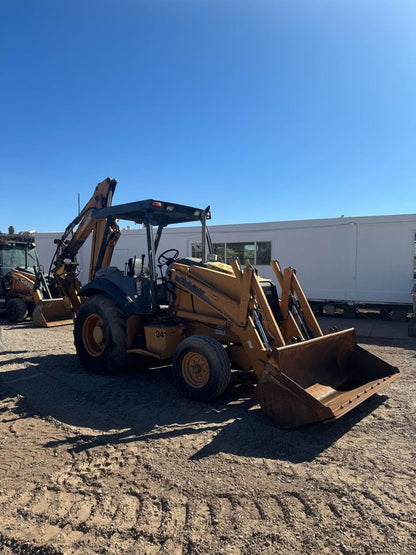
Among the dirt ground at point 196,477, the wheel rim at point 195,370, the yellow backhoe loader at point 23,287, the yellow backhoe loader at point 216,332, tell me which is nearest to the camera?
the dirt ground at point 196,477

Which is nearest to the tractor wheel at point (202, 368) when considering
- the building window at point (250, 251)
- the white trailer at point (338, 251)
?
the building window at point (250, 251)

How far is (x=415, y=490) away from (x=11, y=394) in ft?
15.3

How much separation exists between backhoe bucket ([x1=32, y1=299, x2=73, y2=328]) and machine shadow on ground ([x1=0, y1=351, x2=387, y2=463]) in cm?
472

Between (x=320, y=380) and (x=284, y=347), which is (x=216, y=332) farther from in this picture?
(x=320, y=380)

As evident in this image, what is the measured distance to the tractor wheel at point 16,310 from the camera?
1191 cm

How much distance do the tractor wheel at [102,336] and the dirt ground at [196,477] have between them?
0.74 meters

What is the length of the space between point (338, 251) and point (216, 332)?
26.9 feet

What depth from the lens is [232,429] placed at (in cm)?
398

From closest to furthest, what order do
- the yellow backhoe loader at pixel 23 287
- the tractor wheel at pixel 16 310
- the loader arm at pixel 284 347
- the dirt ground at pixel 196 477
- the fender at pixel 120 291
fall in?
1. the dirt ground at pixel 196 477
2. the loader arm at pixel 284 347
3. the fender at pixel 120 291
4. the yellow backhoe loader at pixel 23 287
5. the tractor wheel at pixel 16 310

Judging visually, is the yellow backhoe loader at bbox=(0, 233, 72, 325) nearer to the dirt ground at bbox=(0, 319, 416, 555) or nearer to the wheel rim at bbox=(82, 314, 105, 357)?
the wheel rim at bbox=(82, 314, 105, 357)

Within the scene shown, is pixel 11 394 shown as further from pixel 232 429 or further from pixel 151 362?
pixel 232 429

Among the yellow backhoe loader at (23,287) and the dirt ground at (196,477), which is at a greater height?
the yellow backhoe loader at (23,287)

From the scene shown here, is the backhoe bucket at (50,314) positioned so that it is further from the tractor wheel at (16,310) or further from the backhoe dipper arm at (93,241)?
the backhoe dipper arm at (93,241)

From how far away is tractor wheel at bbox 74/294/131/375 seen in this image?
5.81 m
